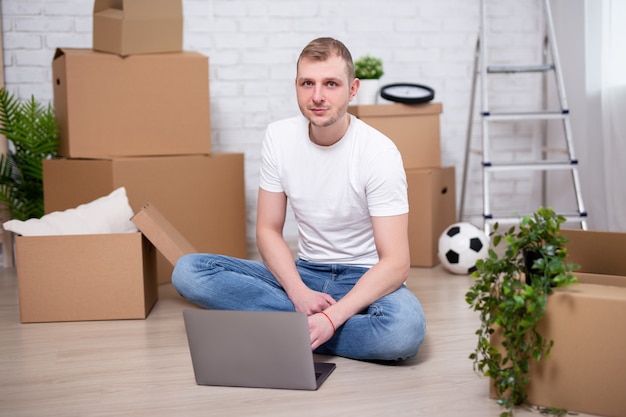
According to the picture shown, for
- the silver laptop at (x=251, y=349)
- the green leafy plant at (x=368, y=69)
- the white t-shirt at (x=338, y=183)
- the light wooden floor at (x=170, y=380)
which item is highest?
the green leafy plant at (x=368, y=69)

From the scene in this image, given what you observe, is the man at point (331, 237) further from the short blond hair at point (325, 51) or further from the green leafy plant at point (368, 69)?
the green leafy plant at point (368, 69)

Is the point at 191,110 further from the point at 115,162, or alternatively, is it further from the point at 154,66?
the point at 115,162

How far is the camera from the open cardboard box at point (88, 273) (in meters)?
2.20

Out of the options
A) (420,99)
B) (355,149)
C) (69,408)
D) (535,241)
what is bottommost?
(69,408)

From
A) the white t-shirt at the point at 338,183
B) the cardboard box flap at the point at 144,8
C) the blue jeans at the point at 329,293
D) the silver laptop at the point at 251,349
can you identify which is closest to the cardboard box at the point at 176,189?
the cardboard box flap at the point at 144,8

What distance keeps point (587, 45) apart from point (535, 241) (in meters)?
2.12

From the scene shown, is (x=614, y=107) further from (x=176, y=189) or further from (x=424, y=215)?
(x=176, y=189)

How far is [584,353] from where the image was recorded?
4.58 feet

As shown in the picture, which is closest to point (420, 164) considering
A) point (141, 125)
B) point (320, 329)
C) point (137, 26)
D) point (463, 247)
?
point (463, 247)

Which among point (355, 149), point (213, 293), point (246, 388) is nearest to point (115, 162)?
point (213, 293)

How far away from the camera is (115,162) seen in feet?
8.68

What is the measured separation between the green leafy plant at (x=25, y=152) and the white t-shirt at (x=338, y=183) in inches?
52.4

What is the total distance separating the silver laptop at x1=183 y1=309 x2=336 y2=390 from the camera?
4.93 feet

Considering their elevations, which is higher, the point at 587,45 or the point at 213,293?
the point at 587,45
